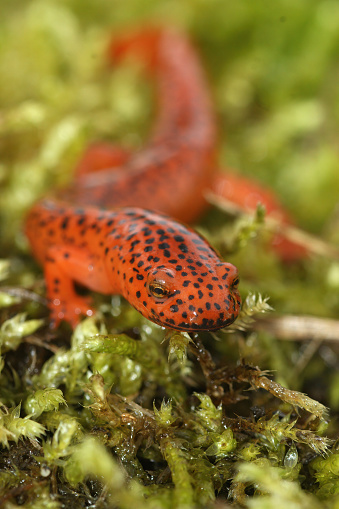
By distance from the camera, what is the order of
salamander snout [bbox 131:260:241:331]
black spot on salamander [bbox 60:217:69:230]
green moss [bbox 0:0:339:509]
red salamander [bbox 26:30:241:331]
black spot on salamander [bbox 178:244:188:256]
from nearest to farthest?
green moss [bbox 0:0:339:509], salamander snout [bbox 131:260:241:331], red salamander [bbox 26:30:241:331], black spot on salamander [bbox 178:244:188:256], black spot on salamander [bbox 60:217:69:230]

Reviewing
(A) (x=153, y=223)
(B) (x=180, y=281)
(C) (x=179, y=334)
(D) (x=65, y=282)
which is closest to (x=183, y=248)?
(B) (x=180, y=281)

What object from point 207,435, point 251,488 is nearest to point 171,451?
point 207,435

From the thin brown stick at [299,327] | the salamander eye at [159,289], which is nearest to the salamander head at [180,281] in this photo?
the salamander eye at [159,289]

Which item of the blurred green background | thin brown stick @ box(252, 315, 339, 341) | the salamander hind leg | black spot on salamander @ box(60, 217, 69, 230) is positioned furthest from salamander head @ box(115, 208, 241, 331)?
the blurred green background

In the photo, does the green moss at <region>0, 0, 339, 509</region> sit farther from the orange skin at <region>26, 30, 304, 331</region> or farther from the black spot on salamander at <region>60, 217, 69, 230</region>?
the black spot on salamander at <region>60, 217, 69, 230</region>

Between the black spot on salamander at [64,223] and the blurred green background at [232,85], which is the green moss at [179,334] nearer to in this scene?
the blurred green background at [232,85]

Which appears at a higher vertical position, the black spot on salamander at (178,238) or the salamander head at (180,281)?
the black spot on salamander at (178,238)
